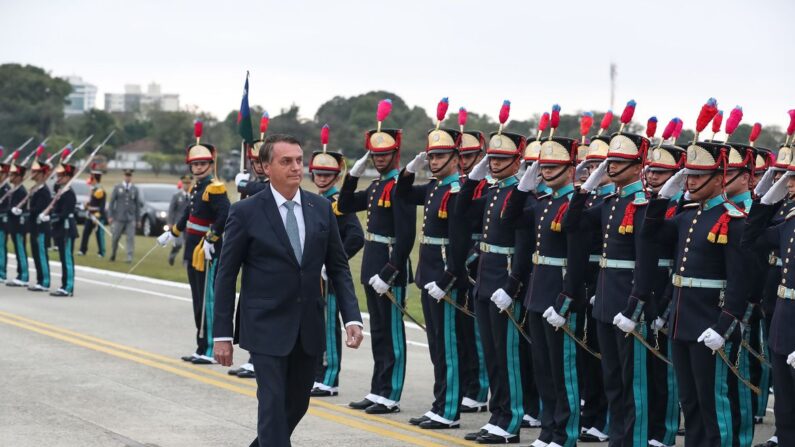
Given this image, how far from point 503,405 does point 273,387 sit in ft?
9.43

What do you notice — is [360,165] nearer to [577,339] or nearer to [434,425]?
[434,425]

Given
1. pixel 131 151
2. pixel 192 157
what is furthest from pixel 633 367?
pixel 131 151

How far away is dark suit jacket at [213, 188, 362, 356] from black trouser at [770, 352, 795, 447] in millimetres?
2599

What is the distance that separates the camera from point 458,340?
33.3 feet

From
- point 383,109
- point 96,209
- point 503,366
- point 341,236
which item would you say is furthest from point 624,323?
point 96,209

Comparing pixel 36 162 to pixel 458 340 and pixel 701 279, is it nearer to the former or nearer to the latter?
pixel 458 340

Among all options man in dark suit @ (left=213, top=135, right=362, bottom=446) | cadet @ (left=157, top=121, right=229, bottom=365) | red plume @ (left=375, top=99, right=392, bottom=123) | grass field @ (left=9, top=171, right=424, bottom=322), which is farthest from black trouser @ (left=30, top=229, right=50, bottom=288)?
man in dark suit @ (left=213, top=135, right=362, bottom=446)

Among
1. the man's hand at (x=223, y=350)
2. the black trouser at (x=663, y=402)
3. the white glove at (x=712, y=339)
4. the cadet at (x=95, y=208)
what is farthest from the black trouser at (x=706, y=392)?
the cadet at (x=95, y=208)

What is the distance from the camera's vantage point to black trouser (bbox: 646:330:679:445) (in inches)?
361

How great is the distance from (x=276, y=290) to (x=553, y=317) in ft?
8.08

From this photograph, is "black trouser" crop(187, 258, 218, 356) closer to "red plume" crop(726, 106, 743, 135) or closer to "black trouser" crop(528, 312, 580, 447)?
"black trouser" crop(528, 312, 580, 447)

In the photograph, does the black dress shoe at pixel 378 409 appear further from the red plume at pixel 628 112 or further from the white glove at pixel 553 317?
the red plume at pixel 628 112

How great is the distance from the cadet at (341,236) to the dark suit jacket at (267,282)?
13.5 ft

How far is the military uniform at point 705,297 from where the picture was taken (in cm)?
775
